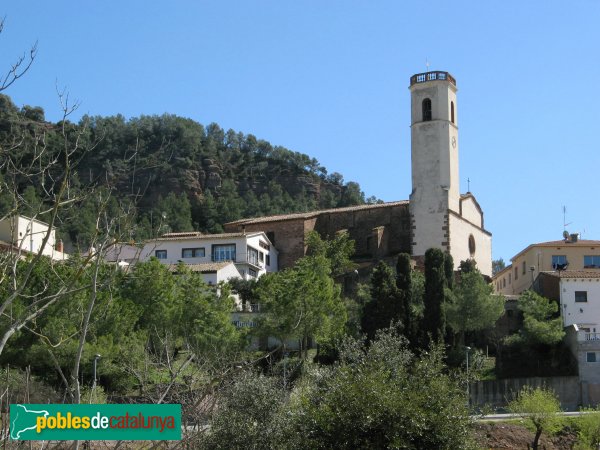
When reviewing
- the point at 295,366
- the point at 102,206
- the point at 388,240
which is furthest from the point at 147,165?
the point at 388,240

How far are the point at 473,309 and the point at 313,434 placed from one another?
109ft

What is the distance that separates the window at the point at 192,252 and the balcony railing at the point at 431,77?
21848 mm

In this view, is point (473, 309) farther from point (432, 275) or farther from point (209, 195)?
point (209, 195)

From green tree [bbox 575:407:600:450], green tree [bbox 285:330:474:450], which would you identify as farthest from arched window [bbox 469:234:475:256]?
green tree [bbox 285:330:474:450]

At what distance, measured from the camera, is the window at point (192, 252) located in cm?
7750

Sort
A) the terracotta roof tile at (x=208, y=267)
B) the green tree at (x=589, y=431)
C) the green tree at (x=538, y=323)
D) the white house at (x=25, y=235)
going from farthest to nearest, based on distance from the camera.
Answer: the terracotta roof tile at (x=208, y=267), the green tree at (x=538, y=323), the green tree at (x=589, y=431), the white house at (x=25, y=235)

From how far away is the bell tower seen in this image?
75.6 meters

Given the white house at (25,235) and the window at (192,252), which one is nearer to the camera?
the white house at (25,235)

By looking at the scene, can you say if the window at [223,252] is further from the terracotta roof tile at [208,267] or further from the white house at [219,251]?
the terracotta roof tile at [208,267]

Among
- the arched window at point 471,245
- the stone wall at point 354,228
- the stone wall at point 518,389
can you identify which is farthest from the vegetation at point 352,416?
the stone wall at point 354,228

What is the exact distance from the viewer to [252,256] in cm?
7819

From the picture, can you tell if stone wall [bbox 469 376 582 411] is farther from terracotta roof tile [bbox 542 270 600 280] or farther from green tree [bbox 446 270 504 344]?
terracotta roof tile [bbox 542 270 600 280]

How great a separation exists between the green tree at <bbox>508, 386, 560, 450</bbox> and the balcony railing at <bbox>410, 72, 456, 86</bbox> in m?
34.9

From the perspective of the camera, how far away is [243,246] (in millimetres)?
76500
